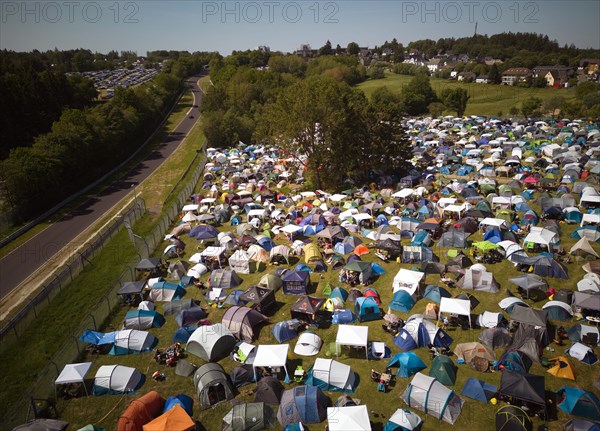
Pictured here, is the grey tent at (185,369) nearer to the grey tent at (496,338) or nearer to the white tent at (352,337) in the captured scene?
the white tent at (352,337)

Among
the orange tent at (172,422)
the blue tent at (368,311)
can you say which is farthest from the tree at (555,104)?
the orange tent at (172,422)

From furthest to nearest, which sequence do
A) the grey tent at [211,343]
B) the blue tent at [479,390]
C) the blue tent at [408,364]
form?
the grey tent at [211,343], the blue tent at [408,364], the blue tent at [479,390]

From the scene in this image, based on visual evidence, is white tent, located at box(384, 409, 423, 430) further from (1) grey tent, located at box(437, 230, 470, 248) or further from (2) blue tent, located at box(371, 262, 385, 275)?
(1) grey tent, located at box(437, 230, 470, 248)

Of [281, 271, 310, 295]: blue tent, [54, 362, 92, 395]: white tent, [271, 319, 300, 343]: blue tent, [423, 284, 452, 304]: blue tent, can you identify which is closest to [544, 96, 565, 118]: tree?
[423, 284, 452, 304]: blue tent

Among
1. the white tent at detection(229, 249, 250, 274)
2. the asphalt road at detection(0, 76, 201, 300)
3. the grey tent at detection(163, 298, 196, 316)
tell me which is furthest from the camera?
the asphalt road at detection(0, 76, 201, 300)

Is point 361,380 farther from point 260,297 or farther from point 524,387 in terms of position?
point 260,297
